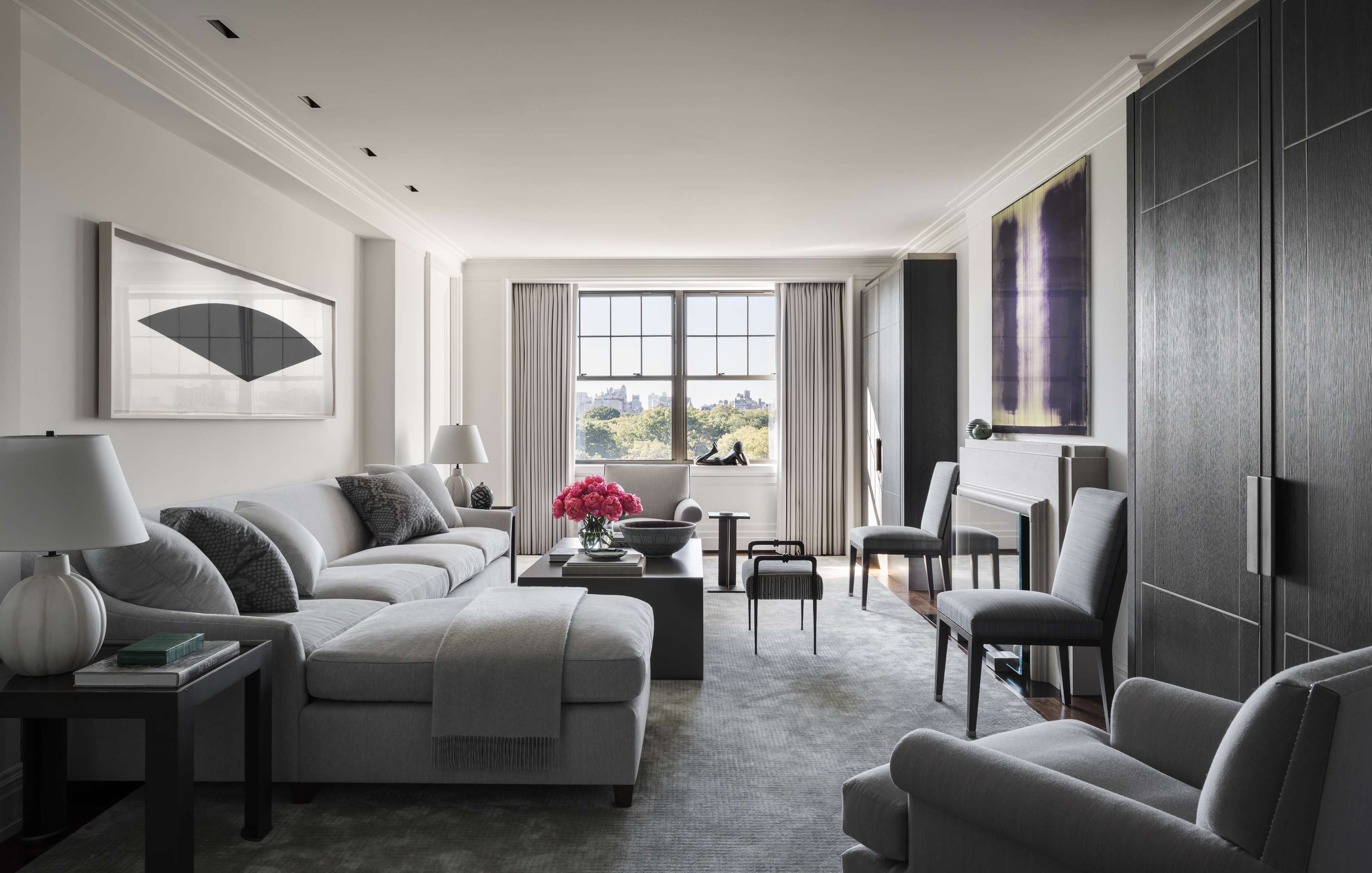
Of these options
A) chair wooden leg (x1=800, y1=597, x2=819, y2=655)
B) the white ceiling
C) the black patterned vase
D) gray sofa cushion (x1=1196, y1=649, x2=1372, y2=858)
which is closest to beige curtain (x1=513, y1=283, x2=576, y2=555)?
the black patterned vase

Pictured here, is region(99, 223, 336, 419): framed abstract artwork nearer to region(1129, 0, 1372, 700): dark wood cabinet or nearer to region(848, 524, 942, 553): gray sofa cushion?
region(848, 524, 942, 553): gray sofa cushion

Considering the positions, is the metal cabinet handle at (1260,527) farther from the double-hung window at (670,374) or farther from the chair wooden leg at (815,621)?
the double-hung window at (670,374)

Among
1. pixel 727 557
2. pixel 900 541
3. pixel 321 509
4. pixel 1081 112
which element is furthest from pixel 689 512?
pixel 1081 112

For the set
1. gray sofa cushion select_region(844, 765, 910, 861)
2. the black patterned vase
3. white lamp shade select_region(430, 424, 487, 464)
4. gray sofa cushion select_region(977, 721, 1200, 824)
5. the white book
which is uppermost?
white lamp shade select_region(430, 424, 487, 464)

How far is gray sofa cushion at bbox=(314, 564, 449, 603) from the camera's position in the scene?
3420 millimetres

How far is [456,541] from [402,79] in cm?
250

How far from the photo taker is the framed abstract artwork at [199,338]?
313 cm

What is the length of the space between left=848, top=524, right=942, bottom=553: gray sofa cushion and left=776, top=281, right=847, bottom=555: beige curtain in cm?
215

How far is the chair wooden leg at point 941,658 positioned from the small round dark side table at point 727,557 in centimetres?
237

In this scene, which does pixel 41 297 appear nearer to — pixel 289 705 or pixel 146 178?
pixel 146 178

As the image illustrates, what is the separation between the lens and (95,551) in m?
2.53

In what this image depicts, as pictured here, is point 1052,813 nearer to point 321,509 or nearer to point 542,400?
point 321,509

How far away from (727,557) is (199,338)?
11.6 ft

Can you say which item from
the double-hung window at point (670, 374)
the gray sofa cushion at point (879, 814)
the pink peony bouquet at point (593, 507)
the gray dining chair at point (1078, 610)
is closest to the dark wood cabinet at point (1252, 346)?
the gray dining chair at point (1078, 610)
